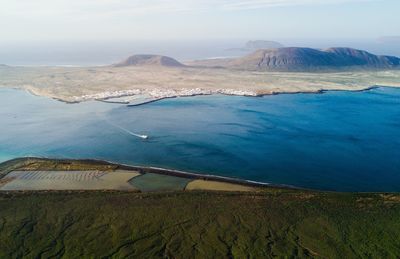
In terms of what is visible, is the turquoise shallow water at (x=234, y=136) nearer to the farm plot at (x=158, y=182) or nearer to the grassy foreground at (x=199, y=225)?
the farm plot at (x=158, y=182)

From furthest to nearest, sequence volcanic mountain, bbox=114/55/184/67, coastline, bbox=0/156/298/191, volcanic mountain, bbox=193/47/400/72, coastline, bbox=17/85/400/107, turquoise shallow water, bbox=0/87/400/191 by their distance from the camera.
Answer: volcanic mountain, bbox=114/55/184/67 → volcanic mountain, bbox=193/47/400/72 → coastline, bbox=17/85/400/107 → turquoise shallow water, bbox=0/87/400/191 → coastline, bbox=0/156/298/191

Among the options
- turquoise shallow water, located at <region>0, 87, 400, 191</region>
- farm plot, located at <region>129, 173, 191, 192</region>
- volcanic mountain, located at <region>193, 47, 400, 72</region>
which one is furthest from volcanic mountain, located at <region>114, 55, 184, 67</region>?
farm plot, located at <region>129, 173, 191, 192</region>

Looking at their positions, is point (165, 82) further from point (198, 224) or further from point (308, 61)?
point (198, 224)

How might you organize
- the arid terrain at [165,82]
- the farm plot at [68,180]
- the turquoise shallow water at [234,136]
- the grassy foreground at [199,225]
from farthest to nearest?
1. the arid terrain at [165,82]
2. the turquoise shallow water at [234,136]
3. the farm plot at [68,180]
4. the grassy foreground at [199,225]

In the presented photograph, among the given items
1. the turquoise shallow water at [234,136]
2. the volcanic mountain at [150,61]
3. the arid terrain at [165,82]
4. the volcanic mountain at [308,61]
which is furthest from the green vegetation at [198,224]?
the volcanic mountain at [150,61]

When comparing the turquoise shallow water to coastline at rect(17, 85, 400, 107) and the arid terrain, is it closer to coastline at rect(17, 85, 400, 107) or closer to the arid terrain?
coastline at rect(17, 85, 400, 107)

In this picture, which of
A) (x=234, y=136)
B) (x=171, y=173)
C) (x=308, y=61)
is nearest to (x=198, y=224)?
(x=171, y=173)
